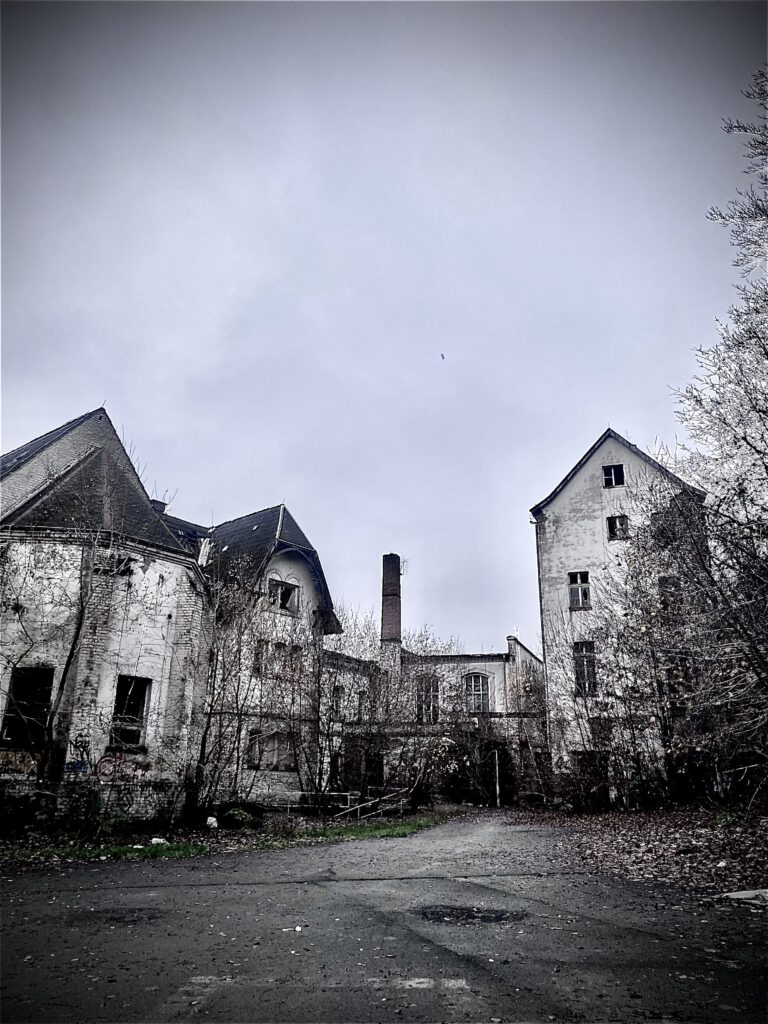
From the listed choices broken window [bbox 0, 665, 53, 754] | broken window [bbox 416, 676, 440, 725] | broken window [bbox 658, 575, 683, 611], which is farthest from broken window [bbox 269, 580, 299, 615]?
broken window [bbox 658, 575, 683, 611]

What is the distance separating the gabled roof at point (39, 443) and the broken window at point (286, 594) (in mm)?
8465

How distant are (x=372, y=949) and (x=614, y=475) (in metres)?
25.3

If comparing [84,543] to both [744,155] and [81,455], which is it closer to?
[81,455]

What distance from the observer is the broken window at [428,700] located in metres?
25.0

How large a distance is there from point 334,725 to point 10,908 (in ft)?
49.9

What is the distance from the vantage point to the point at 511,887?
9.25 metres

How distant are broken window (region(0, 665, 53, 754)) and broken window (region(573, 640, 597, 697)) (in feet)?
53.8

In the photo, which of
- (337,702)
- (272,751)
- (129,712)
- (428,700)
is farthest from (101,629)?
(428,700)

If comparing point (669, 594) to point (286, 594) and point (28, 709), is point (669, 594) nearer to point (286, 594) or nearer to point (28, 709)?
point (286, 594)

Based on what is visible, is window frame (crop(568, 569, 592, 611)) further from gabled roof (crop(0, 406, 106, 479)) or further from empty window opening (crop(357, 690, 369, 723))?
gabled roof (crop(0, 406, 106, 479))

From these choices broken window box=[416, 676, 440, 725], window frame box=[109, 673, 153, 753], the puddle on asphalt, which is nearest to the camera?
the puddle on asphalt

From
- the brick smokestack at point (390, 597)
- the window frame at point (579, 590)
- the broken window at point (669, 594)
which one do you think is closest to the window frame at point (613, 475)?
the window frame at point (579, 590)

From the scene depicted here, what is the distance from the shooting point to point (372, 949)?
6094 millimetres

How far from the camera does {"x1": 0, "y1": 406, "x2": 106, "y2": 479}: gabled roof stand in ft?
69.3
